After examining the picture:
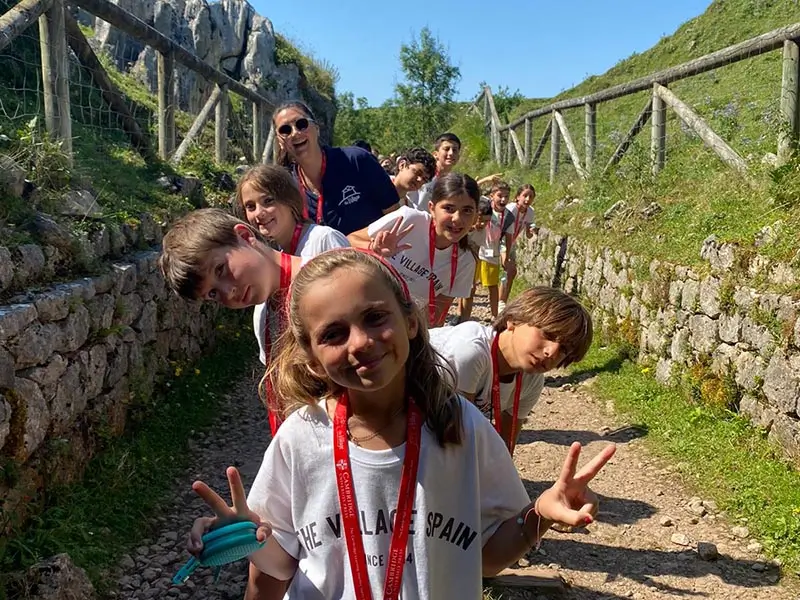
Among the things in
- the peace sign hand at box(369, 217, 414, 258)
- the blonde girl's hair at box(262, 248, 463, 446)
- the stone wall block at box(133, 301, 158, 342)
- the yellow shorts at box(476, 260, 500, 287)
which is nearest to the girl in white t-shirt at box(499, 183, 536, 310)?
the yellow shorts at box(476, 260, 500, 287)

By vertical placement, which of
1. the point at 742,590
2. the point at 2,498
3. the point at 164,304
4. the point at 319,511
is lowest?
the point at 742,590

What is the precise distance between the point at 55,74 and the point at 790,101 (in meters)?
5.28

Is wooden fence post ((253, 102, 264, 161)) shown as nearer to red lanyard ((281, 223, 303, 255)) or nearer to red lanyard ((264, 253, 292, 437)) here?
red lanyard ((281, 223, 303, 255))

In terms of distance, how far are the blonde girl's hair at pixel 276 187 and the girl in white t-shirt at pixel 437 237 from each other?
2.21 ft

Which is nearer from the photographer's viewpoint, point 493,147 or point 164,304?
point 164,304

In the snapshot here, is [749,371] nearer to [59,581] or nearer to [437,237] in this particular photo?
[437,237]

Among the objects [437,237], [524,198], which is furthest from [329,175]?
[524,198]

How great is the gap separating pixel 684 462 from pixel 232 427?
10.1 feet

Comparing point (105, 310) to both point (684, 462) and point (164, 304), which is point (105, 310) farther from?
point (684, 462)

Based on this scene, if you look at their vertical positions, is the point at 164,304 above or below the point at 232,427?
above

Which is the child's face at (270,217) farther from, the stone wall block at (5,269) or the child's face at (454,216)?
the stone wall block at (5,269)

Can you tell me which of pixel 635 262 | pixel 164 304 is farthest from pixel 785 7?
pixel 164 304

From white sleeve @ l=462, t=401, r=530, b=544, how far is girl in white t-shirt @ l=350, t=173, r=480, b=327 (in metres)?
1.95

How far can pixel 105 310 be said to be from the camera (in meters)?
4.05
